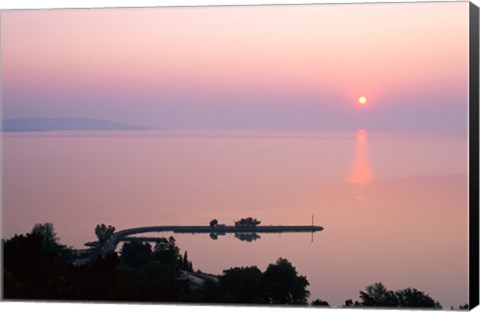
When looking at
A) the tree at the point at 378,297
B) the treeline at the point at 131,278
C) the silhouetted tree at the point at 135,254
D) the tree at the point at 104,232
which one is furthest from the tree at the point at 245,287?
the tree at the point at 104,232

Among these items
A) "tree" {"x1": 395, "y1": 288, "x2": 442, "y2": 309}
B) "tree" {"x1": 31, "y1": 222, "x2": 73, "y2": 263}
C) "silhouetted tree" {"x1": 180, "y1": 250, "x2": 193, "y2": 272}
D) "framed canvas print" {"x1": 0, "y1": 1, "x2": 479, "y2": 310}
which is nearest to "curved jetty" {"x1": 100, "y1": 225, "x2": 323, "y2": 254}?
"framed canvas print" {"x1": 0, "y1": 1, "x2": 479, "y2": 310}

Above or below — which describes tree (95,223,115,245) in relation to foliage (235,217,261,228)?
below

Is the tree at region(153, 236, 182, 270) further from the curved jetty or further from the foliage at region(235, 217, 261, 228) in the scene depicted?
the foliage at region(235, 217, 261, 228)

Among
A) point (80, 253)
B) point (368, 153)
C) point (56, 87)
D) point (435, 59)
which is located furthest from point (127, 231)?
point (435, 59)

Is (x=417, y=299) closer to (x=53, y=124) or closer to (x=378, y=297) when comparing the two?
(x=378, y=297)

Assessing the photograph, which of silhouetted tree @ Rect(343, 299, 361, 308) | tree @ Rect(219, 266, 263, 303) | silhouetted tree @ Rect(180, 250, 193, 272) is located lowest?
silhouetted tree @ Rect(343, 299, 361, 308)

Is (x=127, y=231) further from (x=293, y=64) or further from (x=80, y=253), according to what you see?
(x=293, y=64)
